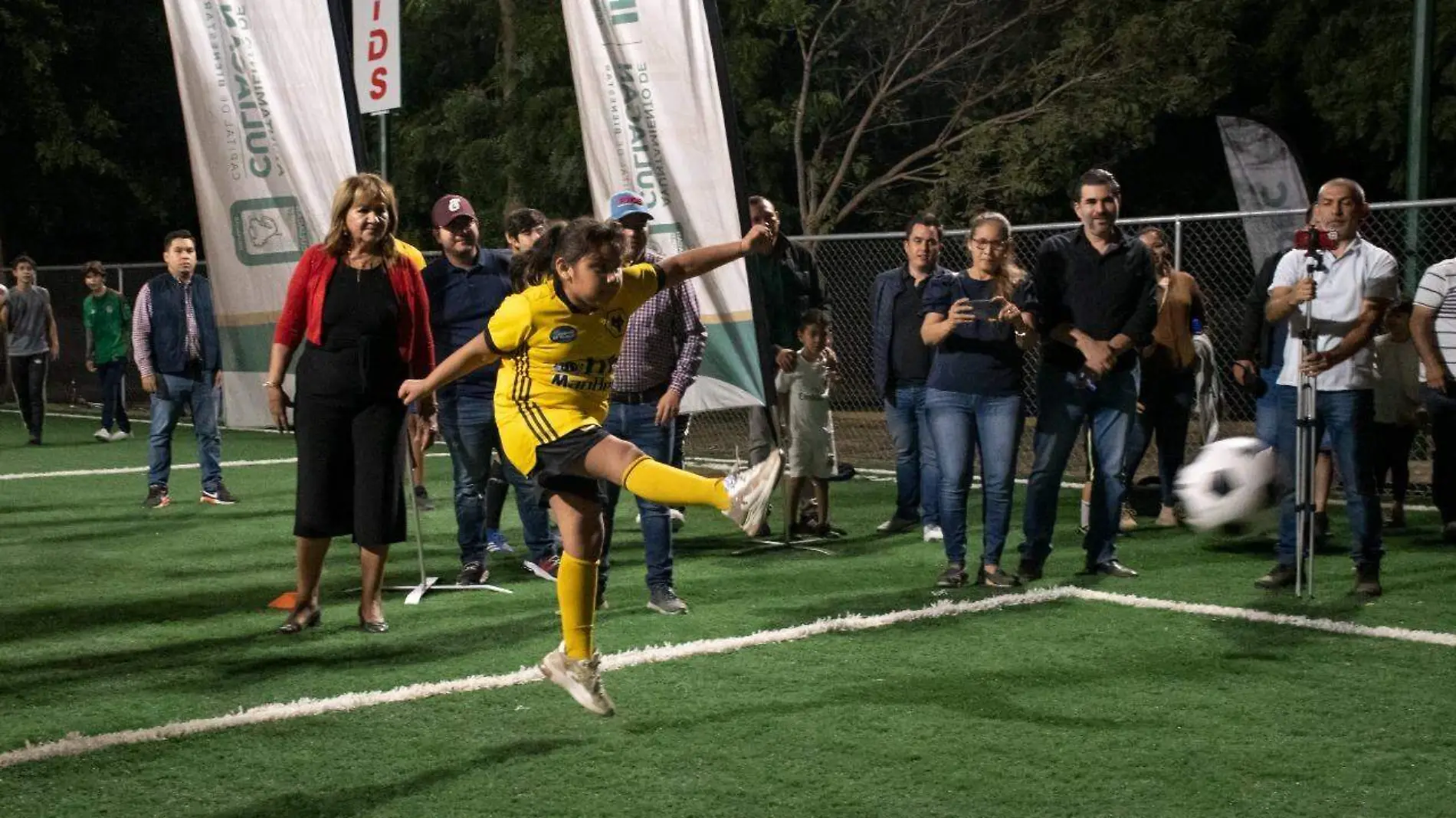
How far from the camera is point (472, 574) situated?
380 inches

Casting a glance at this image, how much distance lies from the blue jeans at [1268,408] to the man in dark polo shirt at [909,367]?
2.13m

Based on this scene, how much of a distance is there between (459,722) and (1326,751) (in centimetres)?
307

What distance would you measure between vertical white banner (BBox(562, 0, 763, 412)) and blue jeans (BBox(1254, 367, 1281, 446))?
2882 mm

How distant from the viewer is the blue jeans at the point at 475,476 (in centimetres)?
938

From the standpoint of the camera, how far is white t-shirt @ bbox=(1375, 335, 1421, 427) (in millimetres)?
11453

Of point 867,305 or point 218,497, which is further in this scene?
point 867,305

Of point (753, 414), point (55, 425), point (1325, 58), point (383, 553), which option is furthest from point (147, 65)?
point (383, 553)

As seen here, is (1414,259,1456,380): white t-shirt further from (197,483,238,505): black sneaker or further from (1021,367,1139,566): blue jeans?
(197,483,238,505): black sneaker

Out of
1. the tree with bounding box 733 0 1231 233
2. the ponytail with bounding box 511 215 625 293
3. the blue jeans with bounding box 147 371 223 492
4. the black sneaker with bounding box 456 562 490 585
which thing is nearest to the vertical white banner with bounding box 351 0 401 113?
the blue jeans with bounding box 147 371 223 492

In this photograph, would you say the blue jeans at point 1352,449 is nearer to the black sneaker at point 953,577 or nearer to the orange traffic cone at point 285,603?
the black sneaker at point 953,577

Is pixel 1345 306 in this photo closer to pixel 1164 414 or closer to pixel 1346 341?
pixel 1346 341

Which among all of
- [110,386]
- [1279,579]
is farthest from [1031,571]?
[110,386]

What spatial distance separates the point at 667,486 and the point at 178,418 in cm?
861

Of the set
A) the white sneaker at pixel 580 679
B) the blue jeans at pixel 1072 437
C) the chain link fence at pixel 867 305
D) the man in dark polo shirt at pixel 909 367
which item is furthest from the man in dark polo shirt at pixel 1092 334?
the chain link fence at pixel 867 305
